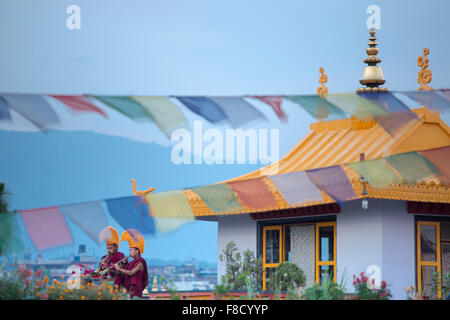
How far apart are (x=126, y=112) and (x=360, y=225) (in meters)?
6.22

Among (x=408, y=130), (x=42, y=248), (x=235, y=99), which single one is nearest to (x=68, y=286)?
(x=42, y=248)

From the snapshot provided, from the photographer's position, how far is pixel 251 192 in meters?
9.96

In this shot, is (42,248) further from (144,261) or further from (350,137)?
(350,137)

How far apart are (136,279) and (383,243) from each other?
14.7 ft

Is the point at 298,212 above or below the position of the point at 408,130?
below

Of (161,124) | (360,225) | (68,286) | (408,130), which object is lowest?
(68,286)

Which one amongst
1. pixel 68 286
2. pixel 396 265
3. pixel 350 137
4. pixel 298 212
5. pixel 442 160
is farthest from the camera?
pixel 350 137

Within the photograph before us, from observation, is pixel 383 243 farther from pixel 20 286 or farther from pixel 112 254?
pixel 20 286

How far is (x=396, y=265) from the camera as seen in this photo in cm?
1370

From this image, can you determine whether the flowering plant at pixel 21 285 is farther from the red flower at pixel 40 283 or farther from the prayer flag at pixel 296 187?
the prayer flag at pixel 296 187

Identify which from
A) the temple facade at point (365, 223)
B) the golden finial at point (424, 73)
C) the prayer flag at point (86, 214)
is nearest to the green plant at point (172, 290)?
the prayer flag at point (86, 214)

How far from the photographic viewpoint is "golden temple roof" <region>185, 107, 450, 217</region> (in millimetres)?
13463

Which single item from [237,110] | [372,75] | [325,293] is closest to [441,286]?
[325,293]

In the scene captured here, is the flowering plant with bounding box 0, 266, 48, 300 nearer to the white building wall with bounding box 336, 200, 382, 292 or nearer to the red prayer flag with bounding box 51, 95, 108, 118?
the red prayer flag with bounding box 51, 95, 108, 118
